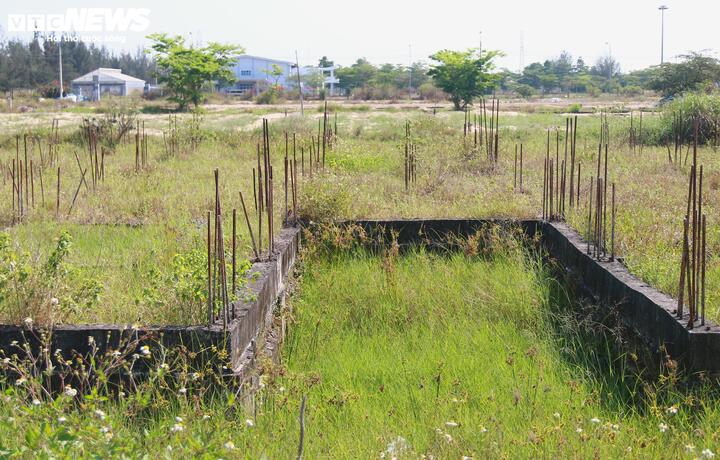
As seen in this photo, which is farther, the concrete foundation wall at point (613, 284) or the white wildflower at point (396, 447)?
the concrete foundation wall at point (613, 284)

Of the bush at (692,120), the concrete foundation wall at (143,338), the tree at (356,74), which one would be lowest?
the concrete foundation wall at (143,338)

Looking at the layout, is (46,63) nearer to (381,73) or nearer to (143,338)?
(381,73)

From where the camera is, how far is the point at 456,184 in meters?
9.99

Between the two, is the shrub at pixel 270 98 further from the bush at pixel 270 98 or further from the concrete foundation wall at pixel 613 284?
the concrete foundation wall at pixel 613 284

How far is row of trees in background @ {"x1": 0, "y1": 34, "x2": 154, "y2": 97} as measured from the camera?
65688 millimetres

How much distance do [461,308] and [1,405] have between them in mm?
2996

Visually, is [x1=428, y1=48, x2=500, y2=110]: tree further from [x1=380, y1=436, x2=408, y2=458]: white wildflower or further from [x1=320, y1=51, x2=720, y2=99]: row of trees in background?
[x1=380, y1=436, x2=408, y2=458]: white wildflower

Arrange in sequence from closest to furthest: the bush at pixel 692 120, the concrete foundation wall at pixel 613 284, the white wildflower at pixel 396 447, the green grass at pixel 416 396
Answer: the white wildflower at pixel 396 447
the green grass at pixel 416 396
the concrete foundation wall at pixel 613 284
the bush at pixel 692 120

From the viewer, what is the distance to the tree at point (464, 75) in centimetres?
3838

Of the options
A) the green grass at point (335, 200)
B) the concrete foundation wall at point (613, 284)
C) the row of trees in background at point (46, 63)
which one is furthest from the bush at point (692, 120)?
the row of trees in background at point (46, 63)

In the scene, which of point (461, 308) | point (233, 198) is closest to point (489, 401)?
point (461, 308)

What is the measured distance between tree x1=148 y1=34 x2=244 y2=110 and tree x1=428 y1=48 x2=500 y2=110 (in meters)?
9.91

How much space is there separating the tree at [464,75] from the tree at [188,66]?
32.5ft

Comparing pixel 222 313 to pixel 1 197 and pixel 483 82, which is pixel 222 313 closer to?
pixel 1 197
